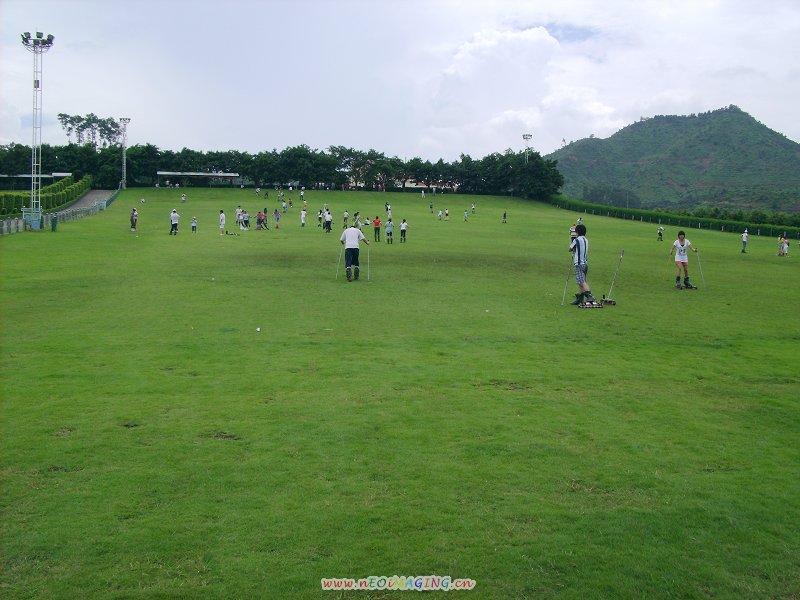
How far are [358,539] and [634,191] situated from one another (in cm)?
15787

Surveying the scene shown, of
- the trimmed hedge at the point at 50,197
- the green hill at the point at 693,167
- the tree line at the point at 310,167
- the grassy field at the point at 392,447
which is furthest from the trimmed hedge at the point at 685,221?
the trimmed hedge at the point at 50,197

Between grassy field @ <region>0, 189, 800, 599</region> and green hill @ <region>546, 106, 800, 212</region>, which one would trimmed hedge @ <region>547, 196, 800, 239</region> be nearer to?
green hill @ <region>546, 106, 800, 212</region>

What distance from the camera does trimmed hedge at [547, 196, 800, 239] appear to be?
227 feet

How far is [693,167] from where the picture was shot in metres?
163

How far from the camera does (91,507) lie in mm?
6395

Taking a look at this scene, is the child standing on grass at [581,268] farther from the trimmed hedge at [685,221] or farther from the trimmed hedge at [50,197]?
the trimmed hedge at [685,221]

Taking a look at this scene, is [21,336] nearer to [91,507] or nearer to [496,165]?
[91,507]

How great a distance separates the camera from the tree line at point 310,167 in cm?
10662

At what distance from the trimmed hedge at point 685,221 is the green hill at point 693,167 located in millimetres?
36535

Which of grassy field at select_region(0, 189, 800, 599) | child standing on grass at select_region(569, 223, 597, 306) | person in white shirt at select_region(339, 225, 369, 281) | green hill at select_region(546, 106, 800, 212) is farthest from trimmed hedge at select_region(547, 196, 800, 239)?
grassy field at select_region(0, 189, 800, 599)

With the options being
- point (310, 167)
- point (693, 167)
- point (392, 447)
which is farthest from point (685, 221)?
point (693, 167)

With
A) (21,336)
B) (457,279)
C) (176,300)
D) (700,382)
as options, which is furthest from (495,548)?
(457,279)

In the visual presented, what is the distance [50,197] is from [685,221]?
67.5 meters

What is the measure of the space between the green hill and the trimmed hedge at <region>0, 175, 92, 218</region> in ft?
305
